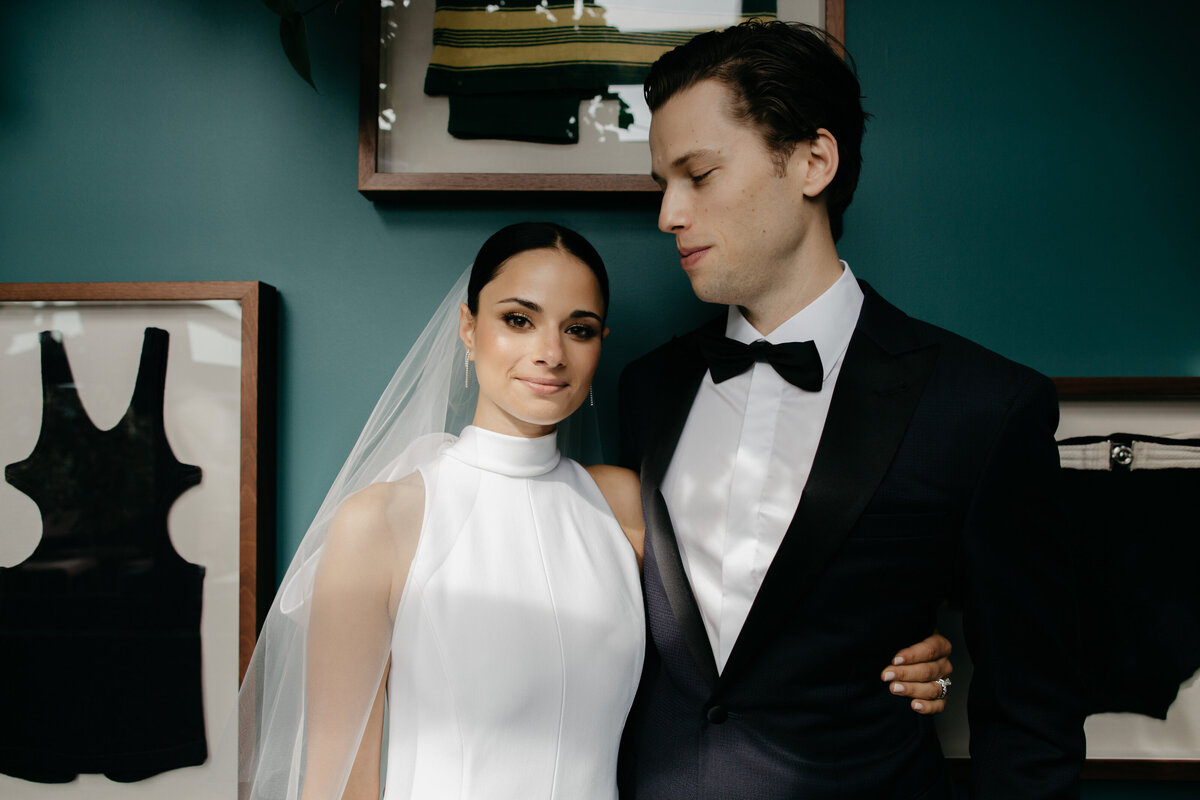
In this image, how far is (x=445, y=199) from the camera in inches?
61.5

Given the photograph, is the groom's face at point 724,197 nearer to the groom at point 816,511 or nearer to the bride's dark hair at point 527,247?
the groom at point 816,511

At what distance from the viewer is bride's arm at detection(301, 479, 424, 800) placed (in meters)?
1.04

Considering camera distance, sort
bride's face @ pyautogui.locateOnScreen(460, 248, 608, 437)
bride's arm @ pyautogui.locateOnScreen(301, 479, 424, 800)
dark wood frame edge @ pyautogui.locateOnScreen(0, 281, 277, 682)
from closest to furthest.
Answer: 1. bride's arm @ pyautogui.locateOnScreen(301, 479, 424, 800)
2. bride's face @ pyautogui.locateOnScreen(460, 248, 608, 437)
3. dark wood frame edge @ pyautogui.locateOnScreen(0, 281, 277, 682)

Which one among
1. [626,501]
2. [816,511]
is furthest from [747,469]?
[626,501]

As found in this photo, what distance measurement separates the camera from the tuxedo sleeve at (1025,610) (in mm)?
1072

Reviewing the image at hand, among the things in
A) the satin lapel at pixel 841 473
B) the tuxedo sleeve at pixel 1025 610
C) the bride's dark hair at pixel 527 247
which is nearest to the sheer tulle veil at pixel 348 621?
the bride's dark hair at pixel 527 247

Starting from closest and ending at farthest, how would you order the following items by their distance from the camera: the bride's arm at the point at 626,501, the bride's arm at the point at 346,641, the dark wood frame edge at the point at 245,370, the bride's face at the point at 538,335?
the bride's arm at the point at 346,641
the bride's face at the point at 538,335
the bride's arm at the point at 626,501
the dark wood frame edge at the point at 245,370

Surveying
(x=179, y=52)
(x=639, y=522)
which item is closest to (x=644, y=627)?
(x=639, y=522)

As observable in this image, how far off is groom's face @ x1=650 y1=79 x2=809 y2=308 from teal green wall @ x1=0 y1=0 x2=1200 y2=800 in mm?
396

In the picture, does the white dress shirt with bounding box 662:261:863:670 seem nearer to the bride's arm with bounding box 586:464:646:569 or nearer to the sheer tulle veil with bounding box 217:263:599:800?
the bride's arm with bounding box 586:464:646:569

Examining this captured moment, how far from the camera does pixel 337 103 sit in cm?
158

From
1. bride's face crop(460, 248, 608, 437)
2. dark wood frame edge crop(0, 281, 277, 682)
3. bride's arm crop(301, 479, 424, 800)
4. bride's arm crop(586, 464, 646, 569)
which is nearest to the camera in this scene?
bride's arm crop(301, 479, 424, 800)

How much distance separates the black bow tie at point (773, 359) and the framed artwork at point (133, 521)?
3.40 feet

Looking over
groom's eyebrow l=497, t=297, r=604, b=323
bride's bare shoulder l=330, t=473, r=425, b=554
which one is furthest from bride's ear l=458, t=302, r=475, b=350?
bride's bare shoulder l=330, t=473, r=425, b=554
